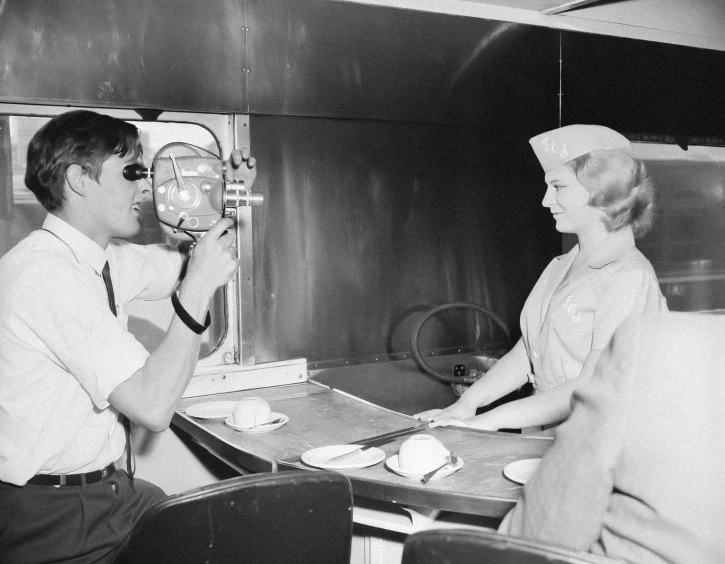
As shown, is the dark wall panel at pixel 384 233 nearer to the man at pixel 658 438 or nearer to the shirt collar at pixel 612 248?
the shirt collar at pixel 612 248

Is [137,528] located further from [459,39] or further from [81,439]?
[459,39]

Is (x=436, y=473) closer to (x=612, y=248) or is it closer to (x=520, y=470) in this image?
(x=520, y=470)

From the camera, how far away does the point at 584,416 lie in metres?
1.09

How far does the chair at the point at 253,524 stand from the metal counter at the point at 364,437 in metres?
0.29

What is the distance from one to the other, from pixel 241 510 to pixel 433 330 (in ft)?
7.37

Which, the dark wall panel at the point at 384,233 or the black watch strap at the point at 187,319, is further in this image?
the dark wall panel at the point at 384,233

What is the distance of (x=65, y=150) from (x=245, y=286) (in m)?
1.23

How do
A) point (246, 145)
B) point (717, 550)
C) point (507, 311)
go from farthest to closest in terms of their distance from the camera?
point (507, 311) → point (246, 145) → point (717, 550)

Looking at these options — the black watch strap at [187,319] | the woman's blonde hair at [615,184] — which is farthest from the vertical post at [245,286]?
the woman's blonde hair at [615,184]

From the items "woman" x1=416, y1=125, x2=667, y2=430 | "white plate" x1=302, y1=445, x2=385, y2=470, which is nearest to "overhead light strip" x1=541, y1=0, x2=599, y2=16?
"woman" x1=416, y1=125, x2=667, y2=430

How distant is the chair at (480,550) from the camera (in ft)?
3.48

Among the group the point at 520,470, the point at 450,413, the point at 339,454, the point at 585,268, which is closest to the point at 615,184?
the point at 585,268

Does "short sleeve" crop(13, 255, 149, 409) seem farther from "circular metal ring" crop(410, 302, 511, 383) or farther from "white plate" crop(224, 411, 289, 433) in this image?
"circular metal ring" crop(410, 302, 511, 383)

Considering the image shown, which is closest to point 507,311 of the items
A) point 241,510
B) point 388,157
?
point 388,157
